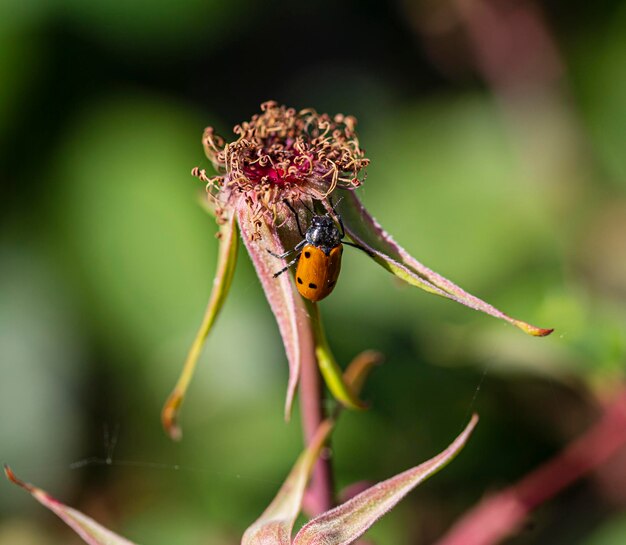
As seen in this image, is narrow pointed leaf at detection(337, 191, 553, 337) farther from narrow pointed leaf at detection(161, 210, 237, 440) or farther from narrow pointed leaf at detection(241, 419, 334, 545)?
narrow pointed leaf at detection(241, 419, 334, 545)

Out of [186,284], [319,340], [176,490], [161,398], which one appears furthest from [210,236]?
[319,340]

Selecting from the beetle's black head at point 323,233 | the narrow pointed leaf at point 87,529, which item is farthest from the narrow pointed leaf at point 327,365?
the narrow pointed leaf at point 87,529

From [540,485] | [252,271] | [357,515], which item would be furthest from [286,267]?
[252,271]

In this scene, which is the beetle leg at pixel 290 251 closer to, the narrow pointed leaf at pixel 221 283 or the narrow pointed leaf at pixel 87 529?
the narrow pointed leaf at pixel 221 283

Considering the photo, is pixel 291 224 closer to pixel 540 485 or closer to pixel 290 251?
pixel 290 251

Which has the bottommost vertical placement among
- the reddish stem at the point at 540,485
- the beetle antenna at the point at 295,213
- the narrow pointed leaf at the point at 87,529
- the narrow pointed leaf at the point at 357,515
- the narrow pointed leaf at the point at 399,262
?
the reddish stem at the point at 540,485

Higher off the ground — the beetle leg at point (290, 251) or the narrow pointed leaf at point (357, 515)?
the beetle leg at point (290, 251)
